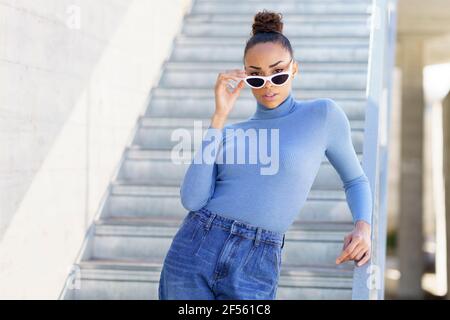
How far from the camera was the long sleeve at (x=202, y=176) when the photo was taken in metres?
2.27

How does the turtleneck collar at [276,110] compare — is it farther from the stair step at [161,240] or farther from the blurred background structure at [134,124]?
the stair step at [161,240]

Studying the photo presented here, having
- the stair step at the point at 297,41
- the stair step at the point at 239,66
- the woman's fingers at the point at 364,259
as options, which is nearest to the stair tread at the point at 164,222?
the stair step at the point at 239,66

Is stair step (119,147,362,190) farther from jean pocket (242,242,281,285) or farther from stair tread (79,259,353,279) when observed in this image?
jean pocket (242,242,281,285)

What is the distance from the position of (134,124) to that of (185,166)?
0.54m

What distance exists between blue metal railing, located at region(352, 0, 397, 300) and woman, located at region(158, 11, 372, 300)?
0.59m

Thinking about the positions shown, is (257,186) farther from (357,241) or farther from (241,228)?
(357,241)

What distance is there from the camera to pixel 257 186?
226 cm

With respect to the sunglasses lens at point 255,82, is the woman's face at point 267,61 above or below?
above

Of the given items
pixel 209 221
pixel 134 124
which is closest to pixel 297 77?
pixel 134 124

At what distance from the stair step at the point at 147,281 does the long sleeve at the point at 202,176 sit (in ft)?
6.59
